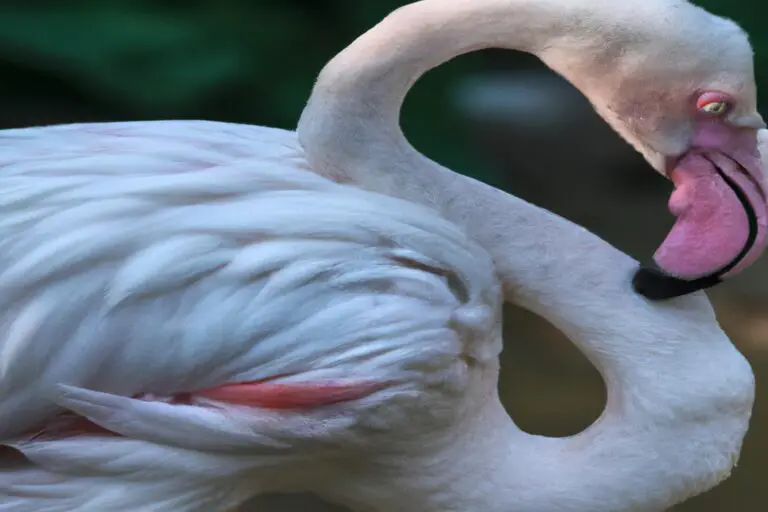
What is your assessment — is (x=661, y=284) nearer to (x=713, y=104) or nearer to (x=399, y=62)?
(x=713, y=104)

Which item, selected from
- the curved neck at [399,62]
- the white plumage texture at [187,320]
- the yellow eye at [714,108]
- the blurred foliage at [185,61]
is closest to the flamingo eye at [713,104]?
the yellow eye at [714,108]

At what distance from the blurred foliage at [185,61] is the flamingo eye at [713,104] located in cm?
163

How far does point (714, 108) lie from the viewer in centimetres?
107

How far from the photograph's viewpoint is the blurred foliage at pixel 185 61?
100 inches

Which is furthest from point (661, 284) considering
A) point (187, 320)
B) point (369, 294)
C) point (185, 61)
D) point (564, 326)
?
point (185, 61)

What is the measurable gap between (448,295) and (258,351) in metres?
0.23

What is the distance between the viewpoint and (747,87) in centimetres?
107

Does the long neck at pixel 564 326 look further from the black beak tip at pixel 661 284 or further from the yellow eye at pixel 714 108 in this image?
the yellow eye at pixel 714 108

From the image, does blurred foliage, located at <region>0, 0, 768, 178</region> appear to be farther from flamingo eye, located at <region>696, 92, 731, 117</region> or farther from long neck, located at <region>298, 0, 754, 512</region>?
flamingo eye, located at <region>696, 92, 731, 117</region>

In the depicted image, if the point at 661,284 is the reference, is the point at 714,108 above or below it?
above

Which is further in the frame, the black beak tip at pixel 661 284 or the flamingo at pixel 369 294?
the black beak tip at pixel 661 284

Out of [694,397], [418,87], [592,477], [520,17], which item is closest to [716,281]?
[694,397]

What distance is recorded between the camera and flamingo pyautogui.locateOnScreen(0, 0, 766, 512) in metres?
1.01

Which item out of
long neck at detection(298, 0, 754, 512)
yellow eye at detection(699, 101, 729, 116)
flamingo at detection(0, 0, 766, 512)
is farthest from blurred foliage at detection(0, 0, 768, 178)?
yellow eye at detection(699, 101, 729, 116)
